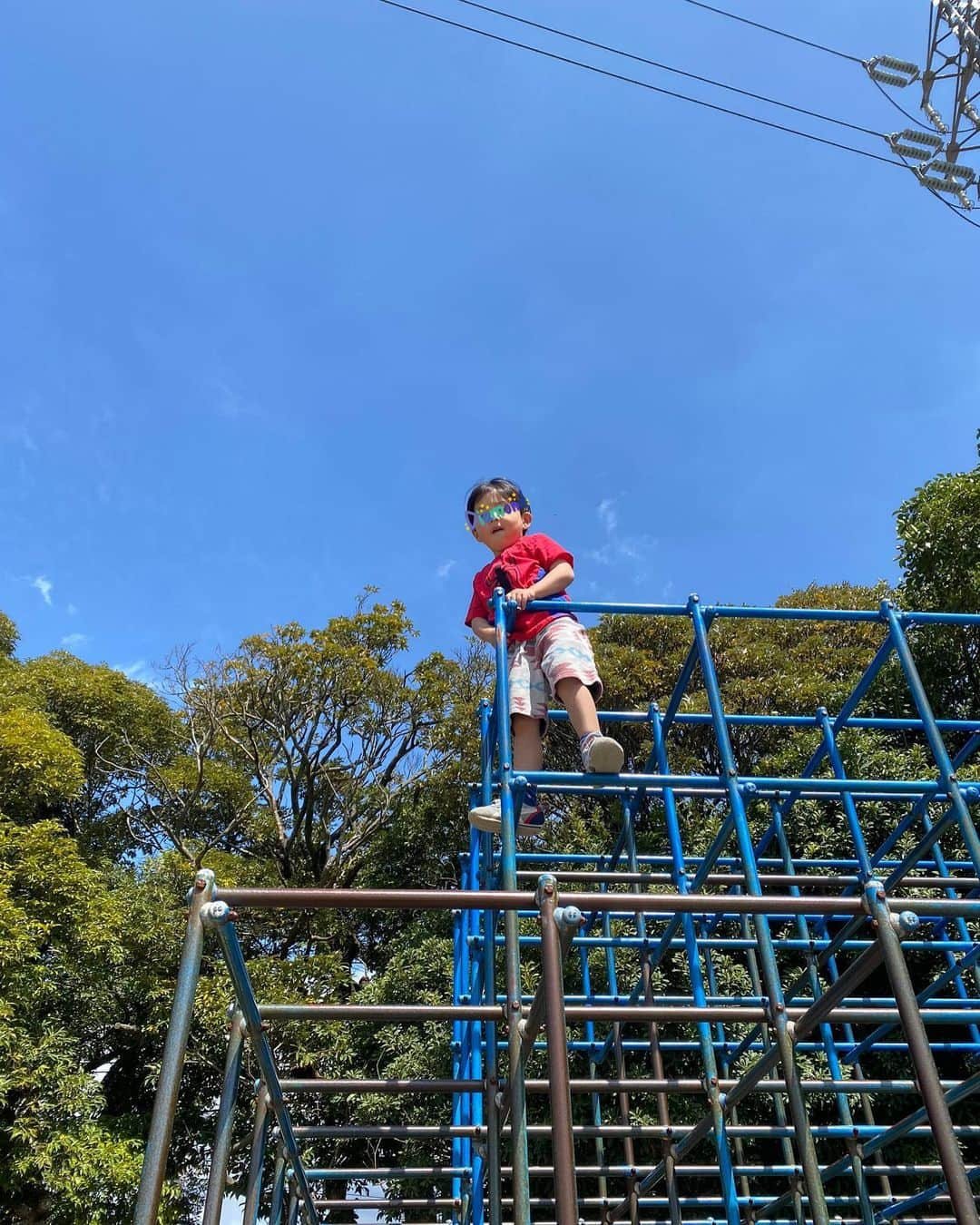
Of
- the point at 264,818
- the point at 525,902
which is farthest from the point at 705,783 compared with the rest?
the point at 264,818

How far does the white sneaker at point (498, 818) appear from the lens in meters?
2.64

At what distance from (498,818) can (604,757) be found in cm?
43

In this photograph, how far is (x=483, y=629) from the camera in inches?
124

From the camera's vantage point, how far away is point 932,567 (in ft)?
27.8

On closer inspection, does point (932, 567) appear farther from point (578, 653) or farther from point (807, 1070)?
point (578, 653)

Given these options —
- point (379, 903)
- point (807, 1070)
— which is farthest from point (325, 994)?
→ point (379, 903)

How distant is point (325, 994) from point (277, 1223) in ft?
20.1

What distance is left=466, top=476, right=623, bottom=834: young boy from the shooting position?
8.96 feet

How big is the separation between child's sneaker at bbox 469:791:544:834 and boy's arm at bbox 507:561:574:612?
0.65 metres

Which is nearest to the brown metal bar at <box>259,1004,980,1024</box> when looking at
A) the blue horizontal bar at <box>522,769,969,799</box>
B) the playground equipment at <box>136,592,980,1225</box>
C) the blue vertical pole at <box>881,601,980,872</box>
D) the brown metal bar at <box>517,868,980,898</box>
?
the playground equipment at <box>136,592,980,1225</box>

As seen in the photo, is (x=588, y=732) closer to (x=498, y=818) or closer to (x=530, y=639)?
(x=498, y=818)

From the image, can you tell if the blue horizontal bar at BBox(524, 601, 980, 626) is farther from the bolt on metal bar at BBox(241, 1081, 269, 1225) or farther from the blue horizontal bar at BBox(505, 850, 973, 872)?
the bolt on metal bar at BBox(241, 1081, 269, 1225)

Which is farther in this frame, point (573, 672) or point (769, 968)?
point (573, 672)

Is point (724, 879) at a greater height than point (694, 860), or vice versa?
point (694, 860)
